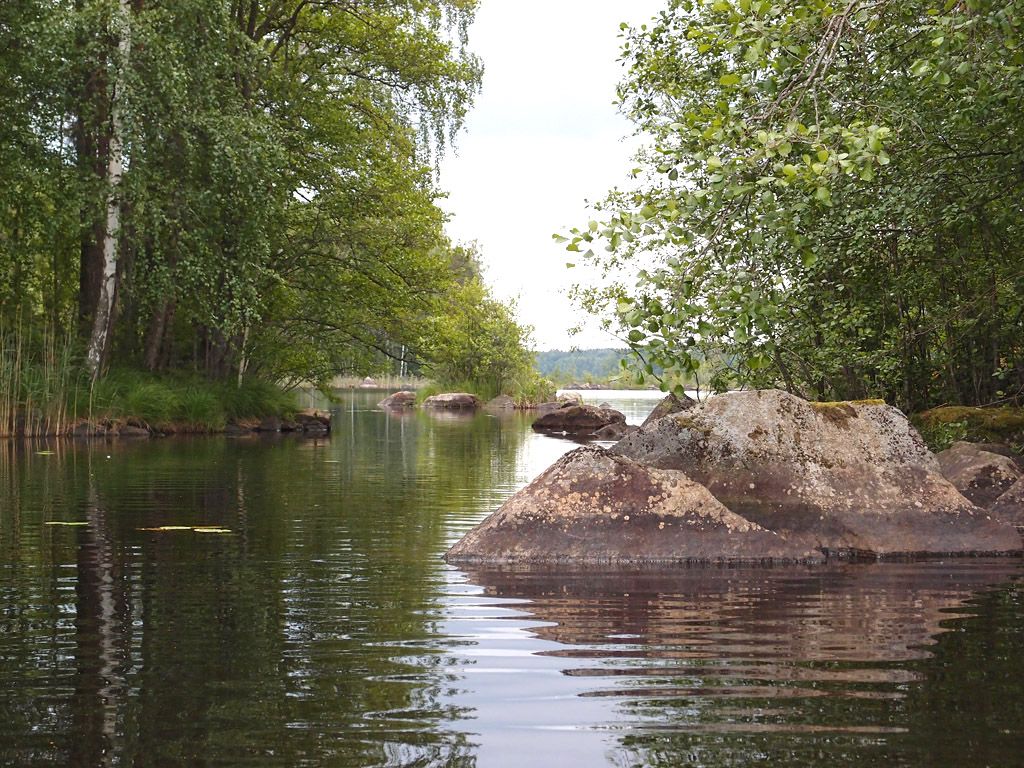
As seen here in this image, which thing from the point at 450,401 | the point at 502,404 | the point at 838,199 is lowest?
the point at 502,404

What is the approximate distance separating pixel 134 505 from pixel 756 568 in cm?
717

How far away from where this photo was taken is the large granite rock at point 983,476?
1059 centimetres

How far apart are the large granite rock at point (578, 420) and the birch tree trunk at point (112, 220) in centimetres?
1779

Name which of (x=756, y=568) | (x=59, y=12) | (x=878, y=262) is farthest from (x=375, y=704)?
(x=59, y=12)

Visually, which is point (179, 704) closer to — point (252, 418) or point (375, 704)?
point (375, 704)

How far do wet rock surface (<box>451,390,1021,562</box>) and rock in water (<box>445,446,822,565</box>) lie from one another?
11 millimetres

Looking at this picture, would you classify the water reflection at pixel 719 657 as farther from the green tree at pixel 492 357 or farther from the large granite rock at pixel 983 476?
the green tree at pixel 492 357

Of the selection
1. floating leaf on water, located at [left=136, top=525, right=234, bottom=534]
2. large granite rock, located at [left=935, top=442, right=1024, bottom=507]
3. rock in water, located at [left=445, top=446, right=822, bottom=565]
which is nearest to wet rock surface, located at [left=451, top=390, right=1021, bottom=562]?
rock in water, located at [left=445, top=446, right=822, bottom=565]

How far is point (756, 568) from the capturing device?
810 centimetres

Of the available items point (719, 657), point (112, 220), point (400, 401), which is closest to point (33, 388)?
point (112, 220)

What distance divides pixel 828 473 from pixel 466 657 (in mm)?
5080

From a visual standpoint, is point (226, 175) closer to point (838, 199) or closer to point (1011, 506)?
point (838, 199)

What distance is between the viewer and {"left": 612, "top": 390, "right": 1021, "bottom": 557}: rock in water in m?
8.91

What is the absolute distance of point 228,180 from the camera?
961 inches
